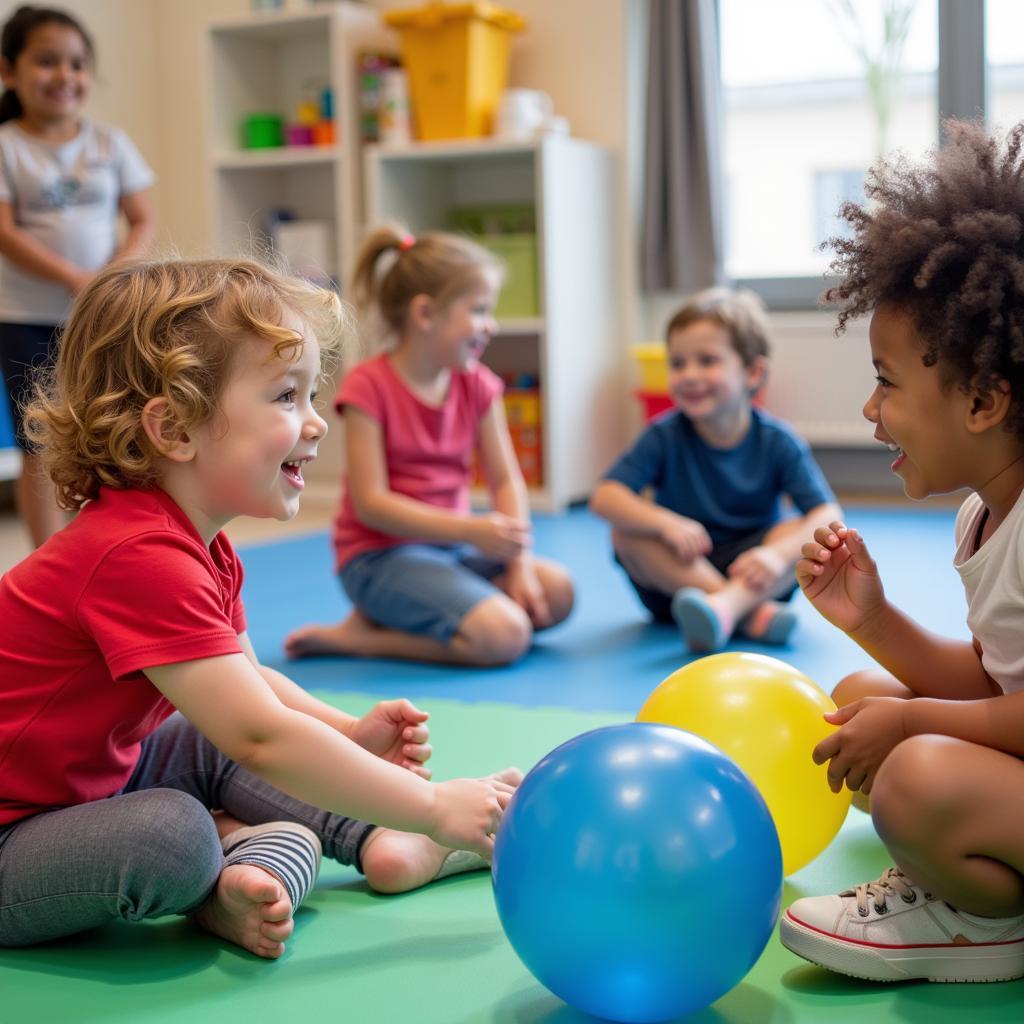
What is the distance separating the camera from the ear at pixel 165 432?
1.16 meters

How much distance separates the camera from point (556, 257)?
3973mm

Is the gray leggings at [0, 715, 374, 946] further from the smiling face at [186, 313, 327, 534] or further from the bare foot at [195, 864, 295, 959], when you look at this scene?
the smiling face at [186, 313, 327, 534]

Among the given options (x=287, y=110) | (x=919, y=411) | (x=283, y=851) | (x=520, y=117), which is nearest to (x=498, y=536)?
(x=283, y=851)

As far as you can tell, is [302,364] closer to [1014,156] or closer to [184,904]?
[184,904]

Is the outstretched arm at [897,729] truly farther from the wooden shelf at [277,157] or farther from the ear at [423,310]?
the wooden shelf at [277,157]

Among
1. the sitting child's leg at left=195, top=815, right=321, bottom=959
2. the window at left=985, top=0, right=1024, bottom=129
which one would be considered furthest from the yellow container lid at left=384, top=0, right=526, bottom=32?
the sitting child's leg at left=195, top=815, right=321, bottom=959

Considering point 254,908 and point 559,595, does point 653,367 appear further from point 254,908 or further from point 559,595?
point 254,908

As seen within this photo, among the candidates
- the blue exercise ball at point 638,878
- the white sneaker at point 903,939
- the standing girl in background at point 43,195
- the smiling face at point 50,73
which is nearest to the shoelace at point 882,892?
the white sneaker at point 903,939

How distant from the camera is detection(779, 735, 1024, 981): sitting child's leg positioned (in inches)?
41.0

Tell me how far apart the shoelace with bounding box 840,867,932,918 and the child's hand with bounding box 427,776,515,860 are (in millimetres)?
302

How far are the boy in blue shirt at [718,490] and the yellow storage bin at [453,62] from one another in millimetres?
1816

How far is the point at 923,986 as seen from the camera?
108 centimetres

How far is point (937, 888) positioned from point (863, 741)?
0.43 ft

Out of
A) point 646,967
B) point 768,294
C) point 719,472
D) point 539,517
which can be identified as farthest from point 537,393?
point 646,967
